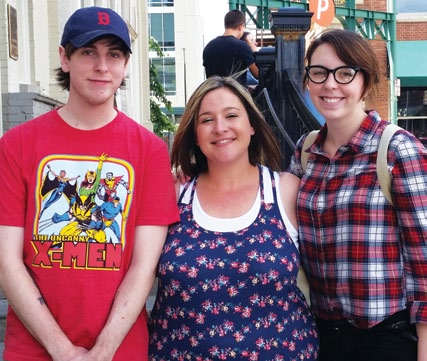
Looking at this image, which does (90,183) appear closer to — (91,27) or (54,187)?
(54,187)

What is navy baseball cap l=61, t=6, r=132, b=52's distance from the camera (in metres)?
2.68

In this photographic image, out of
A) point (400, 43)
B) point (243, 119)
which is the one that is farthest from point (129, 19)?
point (243, 119)

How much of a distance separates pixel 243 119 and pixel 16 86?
21.4ft

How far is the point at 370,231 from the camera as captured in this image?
2605 mm

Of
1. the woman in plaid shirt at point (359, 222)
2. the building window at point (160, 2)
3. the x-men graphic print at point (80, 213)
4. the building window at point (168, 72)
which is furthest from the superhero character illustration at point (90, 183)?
the building window at point (160, 2)

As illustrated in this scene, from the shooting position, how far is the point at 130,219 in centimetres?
275

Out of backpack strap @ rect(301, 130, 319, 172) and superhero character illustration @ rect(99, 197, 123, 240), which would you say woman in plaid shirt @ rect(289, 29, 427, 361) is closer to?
backpack strap @ rect(301, 130, 319, 172)

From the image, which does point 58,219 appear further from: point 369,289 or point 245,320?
point 369,289

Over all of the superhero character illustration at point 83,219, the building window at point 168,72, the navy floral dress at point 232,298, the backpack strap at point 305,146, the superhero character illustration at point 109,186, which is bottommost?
the navy floral dress at point 232,298

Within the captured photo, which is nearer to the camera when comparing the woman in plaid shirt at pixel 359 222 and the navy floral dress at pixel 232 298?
the woman in plaid shirt at pixel 359 222

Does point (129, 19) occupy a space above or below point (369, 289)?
above

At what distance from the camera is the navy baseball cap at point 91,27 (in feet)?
8.80

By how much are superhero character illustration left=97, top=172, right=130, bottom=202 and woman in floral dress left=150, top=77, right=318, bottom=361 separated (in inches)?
14.5

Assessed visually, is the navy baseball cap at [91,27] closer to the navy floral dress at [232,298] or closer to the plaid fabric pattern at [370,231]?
the navy floral dress at [232,298]
